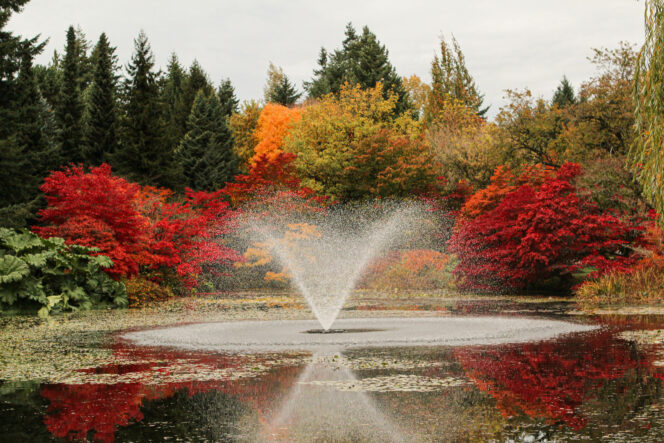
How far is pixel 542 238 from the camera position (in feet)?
82.7

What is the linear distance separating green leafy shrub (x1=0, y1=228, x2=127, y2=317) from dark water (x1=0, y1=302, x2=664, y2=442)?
32.4 feet

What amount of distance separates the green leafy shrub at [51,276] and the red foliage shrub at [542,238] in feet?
43.9

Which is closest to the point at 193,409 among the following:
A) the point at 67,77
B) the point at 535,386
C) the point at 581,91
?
the point at 535,386

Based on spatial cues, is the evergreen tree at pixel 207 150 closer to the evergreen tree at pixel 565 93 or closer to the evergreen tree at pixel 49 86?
the evergreen tree at pixel 49 86

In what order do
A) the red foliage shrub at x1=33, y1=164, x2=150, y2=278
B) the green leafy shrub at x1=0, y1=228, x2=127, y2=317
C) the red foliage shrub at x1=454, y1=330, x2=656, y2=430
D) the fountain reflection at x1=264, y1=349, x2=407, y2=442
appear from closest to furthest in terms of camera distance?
the fountain reflection at x1=264, y1=349, x2=407, y2=442 < the red foliage shrub at x1=454, y1=330, x2=656, y2=430 < the green leafy shrub at x1=0, y1=228, x2=127, y2=317 < the red foliage shrub at x1=33, y1=164, x2=150, y2=278

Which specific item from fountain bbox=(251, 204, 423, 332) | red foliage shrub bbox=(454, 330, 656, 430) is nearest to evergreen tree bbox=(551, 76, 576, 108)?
fountain bbox=(251, 204, 423, 332)

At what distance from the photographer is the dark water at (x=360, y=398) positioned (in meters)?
6.24

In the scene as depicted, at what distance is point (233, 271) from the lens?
34.9 m

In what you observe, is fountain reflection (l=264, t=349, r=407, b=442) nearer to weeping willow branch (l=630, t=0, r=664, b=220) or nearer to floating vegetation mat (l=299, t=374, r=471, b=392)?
floating vegetation mat (l=299, t=374, r=471, b=392)

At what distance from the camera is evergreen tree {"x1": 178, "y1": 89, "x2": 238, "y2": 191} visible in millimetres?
55875

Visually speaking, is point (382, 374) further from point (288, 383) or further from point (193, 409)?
point (193, 409)

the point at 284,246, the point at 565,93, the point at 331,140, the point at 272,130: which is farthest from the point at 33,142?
the point at 565,93

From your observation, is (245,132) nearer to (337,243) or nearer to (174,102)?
(174,102)

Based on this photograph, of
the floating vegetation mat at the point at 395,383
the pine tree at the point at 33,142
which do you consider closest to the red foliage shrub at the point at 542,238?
the floating vegetation mat at the point at 395,383
